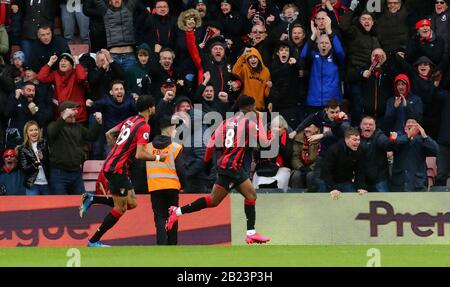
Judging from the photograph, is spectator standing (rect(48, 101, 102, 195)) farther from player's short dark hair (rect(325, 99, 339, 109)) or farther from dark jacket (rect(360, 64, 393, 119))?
dark jacket (rect(360, 64, 393, 119))

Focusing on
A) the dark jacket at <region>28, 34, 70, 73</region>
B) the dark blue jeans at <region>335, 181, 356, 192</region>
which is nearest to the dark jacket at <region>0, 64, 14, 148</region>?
the dark jacket at <region>28, 34, 70, 73</region>

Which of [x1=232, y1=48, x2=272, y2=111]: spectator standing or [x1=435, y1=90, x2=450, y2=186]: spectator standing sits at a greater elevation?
[x1=232, y1=48, x2=272, y2=111]: spectator standing

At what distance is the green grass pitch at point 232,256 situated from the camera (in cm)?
1750

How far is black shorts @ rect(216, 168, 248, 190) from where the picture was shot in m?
20.8

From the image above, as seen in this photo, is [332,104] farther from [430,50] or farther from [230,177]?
[230,177]

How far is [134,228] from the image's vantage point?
2269 centimetres

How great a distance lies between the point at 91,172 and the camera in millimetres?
24094

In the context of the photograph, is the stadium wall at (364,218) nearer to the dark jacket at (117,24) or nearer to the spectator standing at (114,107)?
the spectator standing at (114,107)

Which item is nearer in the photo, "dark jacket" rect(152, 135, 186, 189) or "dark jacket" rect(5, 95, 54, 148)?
"dark jacket" rect(152, 135, 186, 189)

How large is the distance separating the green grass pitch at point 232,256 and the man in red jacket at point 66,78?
184 inches

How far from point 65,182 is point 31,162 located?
684 millimetres

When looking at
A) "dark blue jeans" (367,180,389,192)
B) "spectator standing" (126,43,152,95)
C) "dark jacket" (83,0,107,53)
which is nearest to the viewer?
"dark blue jeans" (367,180,389,192)

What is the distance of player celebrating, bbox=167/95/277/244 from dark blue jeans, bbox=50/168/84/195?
300 centimetres

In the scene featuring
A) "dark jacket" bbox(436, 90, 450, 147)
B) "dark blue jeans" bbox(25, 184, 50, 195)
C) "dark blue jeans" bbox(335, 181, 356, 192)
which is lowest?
"dark blue jeans" bbox(25, 184, 50, 195)
